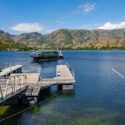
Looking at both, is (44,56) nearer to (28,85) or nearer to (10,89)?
(28,85)

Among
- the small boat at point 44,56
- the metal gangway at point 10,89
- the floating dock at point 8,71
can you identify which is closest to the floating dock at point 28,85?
the metal gangway at point 10,89

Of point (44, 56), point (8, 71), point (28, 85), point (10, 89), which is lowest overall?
point (44, 56)

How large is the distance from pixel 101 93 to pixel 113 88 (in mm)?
5486

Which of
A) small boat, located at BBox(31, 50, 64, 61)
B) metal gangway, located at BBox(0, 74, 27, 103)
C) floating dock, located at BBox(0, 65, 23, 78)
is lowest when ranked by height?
small boat, located at BBox(31, 50, 64, 61)

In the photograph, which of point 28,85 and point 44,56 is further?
point 44,56

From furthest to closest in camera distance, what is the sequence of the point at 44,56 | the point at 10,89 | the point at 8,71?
the point at 44,56, the point at 8,71, the point at 10,89

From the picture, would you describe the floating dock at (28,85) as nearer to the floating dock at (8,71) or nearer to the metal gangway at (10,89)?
the metal gangway at (10,89)

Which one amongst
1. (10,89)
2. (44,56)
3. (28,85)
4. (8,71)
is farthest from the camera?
(44,56)

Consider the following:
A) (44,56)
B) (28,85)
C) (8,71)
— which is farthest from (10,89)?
(44,56)

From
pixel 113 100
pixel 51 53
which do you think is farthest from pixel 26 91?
pixel 51 53

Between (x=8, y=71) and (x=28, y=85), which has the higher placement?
(x=28, y=85)

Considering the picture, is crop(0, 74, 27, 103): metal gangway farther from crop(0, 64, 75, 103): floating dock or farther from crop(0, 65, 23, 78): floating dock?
crop(0, 65, 23, 78): floating dock

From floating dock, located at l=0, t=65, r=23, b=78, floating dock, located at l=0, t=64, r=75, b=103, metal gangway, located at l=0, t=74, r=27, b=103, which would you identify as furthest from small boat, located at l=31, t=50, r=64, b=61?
metal gangway, located at l=0, t=74, r=27, b=103

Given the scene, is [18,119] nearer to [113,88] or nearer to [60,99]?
A: [60,99]
